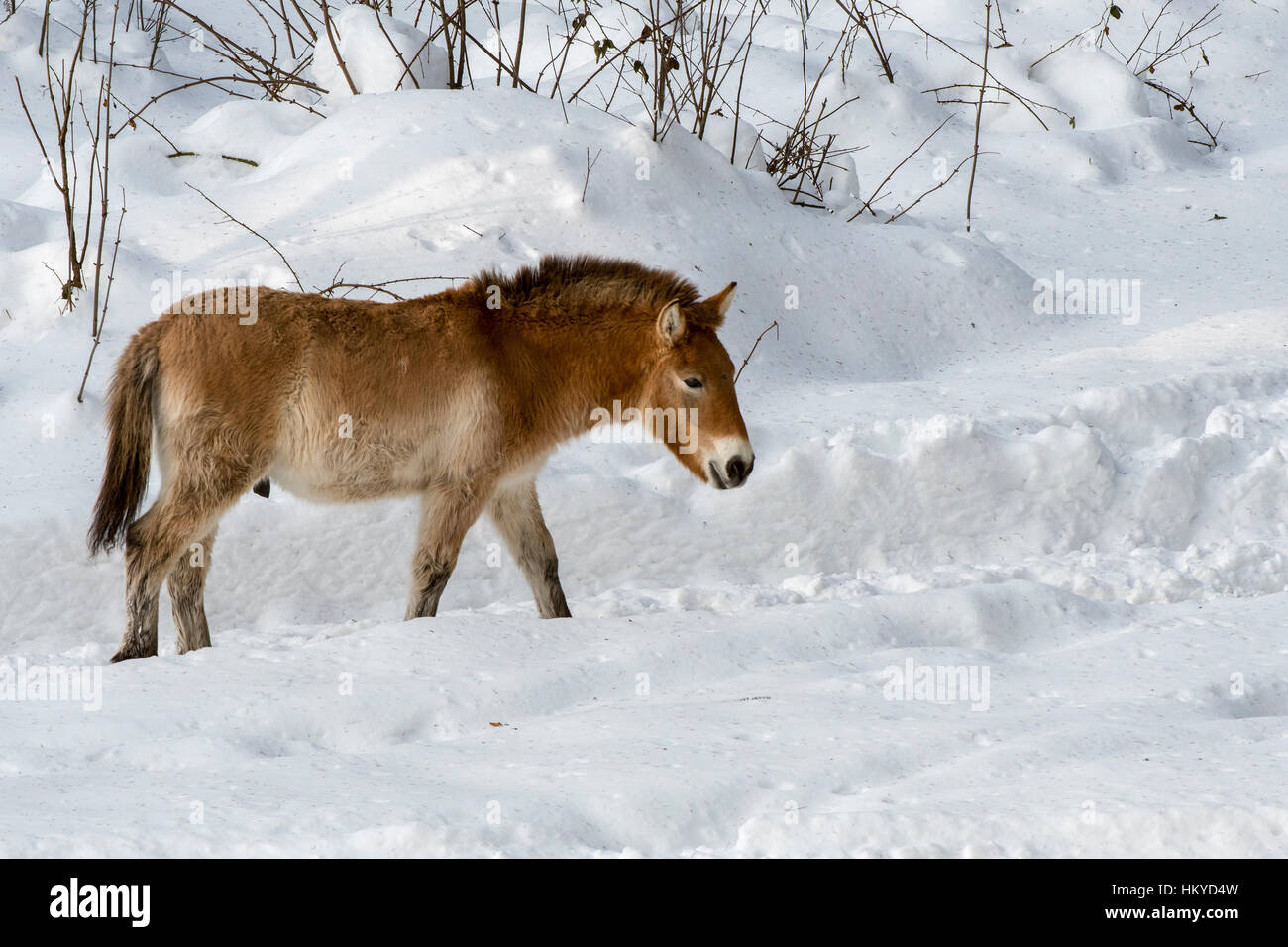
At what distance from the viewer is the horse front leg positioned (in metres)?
5.56

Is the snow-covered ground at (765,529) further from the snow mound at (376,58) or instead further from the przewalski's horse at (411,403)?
the przewalski's horse at (411,403)

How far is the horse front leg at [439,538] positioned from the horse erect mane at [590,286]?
A: 0.90 meters

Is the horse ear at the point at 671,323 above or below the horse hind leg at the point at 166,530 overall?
above

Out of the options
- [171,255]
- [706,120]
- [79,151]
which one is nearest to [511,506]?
[171,255]

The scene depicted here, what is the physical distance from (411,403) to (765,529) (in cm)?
210

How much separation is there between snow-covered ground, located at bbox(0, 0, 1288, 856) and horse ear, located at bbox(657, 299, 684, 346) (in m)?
1.21

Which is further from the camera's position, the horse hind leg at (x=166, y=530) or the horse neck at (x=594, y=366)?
the horse neck at (x=594, y=366)

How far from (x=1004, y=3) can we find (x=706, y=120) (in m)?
5.58

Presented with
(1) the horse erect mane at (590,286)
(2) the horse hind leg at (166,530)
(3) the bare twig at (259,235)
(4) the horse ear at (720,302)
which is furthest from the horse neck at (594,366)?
(3) the bare twig at (259,235)

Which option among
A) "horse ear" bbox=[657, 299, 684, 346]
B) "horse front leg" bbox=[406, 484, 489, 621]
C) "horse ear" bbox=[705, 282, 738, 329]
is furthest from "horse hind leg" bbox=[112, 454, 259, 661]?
"horse ear" bbox=[705, 282, 738, 329]

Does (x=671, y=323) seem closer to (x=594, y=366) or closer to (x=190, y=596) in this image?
(x=594, y=366)

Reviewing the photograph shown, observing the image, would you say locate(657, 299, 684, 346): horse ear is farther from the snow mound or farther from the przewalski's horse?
the snow mound

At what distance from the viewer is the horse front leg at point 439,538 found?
18.2ft

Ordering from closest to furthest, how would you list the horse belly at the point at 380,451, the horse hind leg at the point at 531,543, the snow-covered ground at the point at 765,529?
the snow-covered ground at the point at 765,529 → the horse belly at the point at 380,451 → the horse hind leg at the point at 531,543
